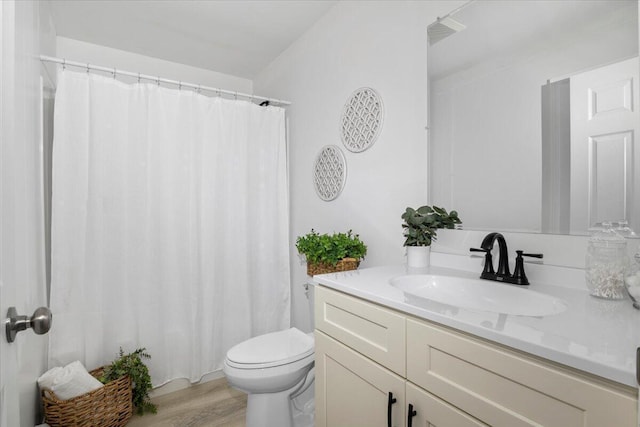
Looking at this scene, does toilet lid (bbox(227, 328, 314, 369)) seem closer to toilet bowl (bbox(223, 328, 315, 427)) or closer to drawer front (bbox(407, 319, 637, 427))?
toilet bowl (bbox(223, 328, 315, 427))

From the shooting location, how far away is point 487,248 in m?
1.13

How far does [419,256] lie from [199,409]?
166cm

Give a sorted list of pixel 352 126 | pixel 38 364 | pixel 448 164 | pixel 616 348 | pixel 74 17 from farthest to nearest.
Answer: pixel 74 17, pixel 352 126, pixel 38 364, pixel 448 164, pixel 616 348

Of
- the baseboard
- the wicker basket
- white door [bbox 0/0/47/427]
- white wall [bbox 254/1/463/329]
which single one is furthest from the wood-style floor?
white door [bbox 0/0/47/427]

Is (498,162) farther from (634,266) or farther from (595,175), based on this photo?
(634,266)

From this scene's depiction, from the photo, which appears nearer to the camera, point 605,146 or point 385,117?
point 605,146

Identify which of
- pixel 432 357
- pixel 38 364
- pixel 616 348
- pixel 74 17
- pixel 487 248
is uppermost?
pixel 74 17

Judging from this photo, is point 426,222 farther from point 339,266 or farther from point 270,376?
point 270,376

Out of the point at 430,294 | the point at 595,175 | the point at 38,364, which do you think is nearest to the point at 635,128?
the point at 595,175

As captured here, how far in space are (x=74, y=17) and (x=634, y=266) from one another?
320 centimetres

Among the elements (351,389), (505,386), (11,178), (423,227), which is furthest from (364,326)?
(11,178)

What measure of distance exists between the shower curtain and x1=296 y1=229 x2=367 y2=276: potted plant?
0.80 metres

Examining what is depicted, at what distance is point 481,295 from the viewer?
1137 millimetres

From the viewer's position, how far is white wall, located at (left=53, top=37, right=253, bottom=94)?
2.48 m
